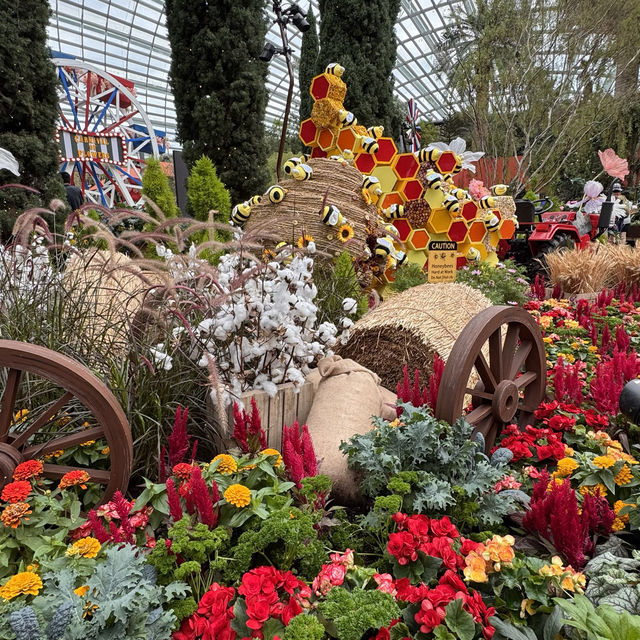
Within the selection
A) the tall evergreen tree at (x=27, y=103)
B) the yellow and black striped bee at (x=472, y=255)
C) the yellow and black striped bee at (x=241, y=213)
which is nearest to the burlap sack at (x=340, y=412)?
the yellow and black striped bee at (x=241, y=213)

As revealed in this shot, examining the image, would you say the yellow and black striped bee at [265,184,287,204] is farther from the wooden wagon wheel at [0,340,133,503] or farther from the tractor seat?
the tractor seat

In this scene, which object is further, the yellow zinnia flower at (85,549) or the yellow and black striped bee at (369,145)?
the yellow and black striped bee at (369,145)

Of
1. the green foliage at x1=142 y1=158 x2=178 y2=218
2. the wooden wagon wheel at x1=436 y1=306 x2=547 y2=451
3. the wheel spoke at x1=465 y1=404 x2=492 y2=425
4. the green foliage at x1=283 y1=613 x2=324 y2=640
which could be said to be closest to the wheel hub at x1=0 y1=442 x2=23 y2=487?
the green foliage at x1=283 y1=613 x2=324 y2=640

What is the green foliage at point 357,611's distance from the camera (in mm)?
1003

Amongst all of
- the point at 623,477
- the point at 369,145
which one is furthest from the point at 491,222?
the point at 623,477

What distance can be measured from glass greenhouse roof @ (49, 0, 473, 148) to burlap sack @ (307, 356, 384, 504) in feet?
70.2

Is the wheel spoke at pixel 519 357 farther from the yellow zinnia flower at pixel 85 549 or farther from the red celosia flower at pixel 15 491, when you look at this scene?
the red celosia flower at pixel 15 491

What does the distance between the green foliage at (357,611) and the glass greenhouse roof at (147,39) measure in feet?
74.0

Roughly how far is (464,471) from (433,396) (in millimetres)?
407

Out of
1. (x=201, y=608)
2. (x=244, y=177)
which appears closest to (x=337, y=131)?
(x=244, y=177)

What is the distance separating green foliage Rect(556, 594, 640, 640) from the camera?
0.92m

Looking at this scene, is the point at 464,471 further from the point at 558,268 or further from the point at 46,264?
the point at 558,268

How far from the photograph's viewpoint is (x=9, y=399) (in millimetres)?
1328

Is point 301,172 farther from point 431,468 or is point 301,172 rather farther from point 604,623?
point 604,623
